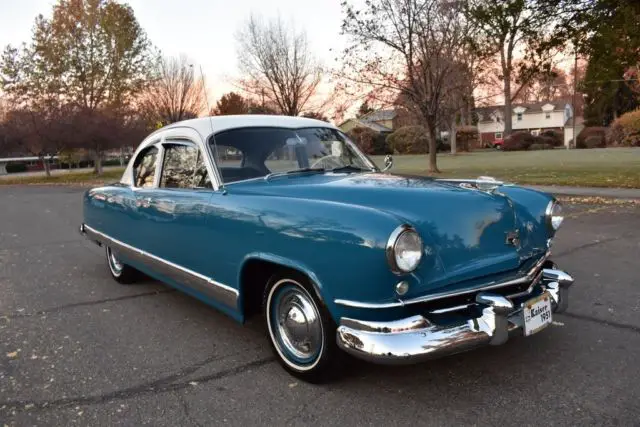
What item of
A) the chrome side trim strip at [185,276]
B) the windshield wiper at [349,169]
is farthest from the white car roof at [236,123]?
the chrome side trim strip at [185,276]

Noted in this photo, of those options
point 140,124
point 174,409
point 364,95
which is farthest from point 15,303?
point 140,124

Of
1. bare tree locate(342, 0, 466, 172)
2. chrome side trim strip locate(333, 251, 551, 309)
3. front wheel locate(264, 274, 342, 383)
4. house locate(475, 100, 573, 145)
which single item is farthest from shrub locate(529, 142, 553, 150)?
front wheel locate(264, 274, 342, 383)

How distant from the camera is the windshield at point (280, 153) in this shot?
383 cm

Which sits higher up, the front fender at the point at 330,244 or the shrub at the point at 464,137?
the shrub at the point at 464,137

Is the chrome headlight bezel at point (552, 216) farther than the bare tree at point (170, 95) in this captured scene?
No

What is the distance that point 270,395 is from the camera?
2.96m

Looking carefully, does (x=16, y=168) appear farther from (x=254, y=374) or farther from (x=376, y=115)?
(x=254, y=374)

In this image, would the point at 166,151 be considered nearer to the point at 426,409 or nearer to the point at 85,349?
the point at 85,349

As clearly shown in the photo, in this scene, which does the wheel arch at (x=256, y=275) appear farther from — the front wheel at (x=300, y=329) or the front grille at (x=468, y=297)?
the front grille at (x=468, y=297)

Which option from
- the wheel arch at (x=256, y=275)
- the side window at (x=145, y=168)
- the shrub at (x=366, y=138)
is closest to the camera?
the wheel arch at (x=256, y=275)

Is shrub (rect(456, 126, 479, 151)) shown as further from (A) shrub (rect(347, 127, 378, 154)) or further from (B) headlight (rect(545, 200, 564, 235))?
(B) headlight (rect(545, 200, 564, 235))

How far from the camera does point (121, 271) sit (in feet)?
18.4

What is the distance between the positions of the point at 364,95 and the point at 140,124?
19204 millimetres

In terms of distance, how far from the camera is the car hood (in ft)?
8.78
